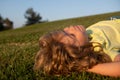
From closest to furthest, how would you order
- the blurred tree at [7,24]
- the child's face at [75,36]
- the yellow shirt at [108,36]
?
the child's face at [75,36]
the yellow shirt at [108,36]
the blurred tree at [7,24]

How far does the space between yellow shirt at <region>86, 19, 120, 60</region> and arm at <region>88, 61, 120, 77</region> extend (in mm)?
256

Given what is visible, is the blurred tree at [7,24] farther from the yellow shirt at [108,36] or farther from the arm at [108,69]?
the arm at [108,69]

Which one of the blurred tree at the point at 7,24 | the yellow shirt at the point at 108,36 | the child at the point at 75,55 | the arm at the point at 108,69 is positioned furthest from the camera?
the blurred tree at the point at 7,24

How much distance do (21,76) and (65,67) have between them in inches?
27.3

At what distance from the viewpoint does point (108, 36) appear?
15.8ft

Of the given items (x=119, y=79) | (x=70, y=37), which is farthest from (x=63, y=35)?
(x=119, y=79)

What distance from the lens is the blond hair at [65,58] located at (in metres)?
4.04

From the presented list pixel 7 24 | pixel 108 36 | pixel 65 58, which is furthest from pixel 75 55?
pixel 7 24

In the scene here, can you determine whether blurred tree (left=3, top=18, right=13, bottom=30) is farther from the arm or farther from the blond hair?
the arm

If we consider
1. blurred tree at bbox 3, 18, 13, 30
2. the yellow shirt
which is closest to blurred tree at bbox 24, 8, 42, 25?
blurred tree at bbox 3, 18, 13, 30

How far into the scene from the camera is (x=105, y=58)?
416cm

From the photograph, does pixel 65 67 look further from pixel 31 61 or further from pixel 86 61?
pixel 31 61

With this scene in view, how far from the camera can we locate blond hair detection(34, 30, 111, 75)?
13.3ft

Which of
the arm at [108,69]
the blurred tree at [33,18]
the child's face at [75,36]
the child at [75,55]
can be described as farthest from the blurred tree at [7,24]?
the arm at [108,69]
